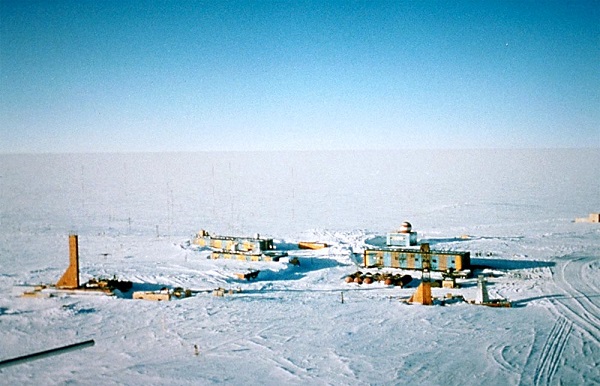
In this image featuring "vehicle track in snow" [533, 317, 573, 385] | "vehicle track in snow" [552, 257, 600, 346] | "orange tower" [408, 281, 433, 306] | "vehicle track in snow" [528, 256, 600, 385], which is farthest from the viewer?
"orange tower" [408, 281, 433, 306]

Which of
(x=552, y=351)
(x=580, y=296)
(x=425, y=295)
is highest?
(x=425, y=295)

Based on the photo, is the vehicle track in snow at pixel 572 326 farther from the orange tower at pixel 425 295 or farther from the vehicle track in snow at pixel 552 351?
the orange tower at pixel 425 295

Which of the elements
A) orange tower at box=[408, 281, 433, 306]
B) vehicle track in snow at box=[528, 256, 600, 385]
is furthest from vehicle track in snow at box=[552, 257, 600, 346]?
orange tower at box=[408, 281, 433, 306]

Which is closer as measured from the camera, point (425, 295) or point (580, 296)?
point (425, 295)

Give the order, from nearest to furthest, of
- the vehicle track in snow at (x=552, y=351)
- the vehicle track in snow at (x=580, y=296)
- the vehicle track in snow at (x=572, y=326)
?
1. the vehicle track in snow at (x=552, y=351)
2. the vehicle track in snow at (x=572, y=326)
3. the vehicle track in snow at (x=580, y=296)

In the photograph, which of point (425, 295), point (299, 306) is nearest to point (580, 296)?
point (425, 295)

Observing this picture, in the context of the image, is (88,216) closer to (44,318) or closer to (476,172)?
(44,318)

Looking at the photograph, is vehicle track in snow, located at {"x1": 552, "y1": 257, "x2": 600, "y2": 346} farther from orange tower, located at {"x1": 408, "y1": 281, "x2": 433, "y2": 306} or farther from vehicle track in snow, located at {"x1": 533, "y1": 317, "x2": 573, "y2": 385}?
orange tower, located at {"x1": 408, "y1": 281, "x2": 433, "y2": 306}

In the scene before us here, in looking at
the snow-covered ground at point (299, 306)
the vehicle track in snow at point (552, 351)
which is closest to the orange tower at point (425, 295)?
the snow-covered ground at point (299, 306)

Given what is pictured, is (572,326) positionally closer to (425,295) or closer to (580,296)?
(580,296)
